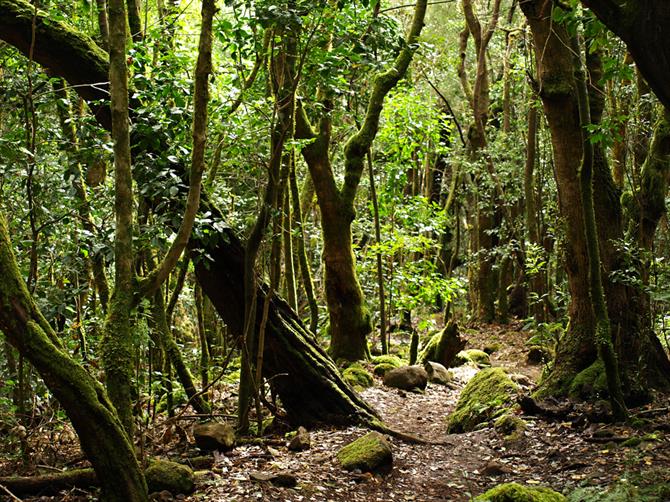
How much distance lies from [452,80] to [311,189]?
12.4m

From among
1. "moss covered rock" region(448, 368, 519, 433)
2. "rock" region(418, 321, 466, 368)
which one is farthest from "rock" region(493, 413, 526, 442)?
"rock" region(418, 321, 466, 368)

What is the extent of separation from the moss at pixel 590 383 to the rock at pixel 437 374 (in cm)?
459

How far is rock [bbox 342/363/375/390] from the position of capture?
423 inches

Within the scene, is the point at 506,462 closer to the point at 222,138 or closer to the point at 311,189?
the point at 222,138

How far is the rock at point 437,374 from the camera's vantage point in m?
12.1

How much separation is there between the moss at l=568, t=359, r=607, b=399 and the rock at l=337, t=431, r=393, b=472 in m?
2.53

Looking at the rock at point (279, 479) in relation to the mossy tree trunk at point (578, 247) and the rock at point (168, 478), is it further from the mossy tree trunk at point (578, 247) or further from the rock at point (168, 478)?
the mossy tree trunk at point (578, 247)

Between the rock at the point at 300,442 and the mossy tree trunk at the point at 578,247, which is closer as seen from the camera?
the rock at the point at 300,442

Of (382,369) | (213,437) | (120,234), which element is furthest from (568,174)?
(120,234)

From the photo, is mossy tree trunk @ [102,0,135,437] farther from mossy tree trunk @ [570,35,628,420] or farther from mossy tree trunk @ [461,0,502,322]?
mossy tree trunk @ [461,0,502,322]

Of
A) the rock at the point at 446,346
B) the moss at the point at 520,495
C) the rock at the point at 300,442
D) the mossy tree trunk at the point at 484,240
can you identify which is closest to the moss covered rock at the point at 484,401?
the rock at the point at 300,442

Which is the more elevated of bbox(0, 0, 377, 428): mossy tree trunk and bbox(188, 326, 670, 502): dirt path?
bbox(0, 0, 377, 428): mossy tree trunk

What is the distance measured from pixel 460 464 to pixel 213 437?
269 centimetres

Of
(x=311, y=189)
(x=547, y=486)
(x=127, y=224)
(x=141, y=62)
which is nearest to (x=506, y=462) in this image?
(x=547, y=486)
